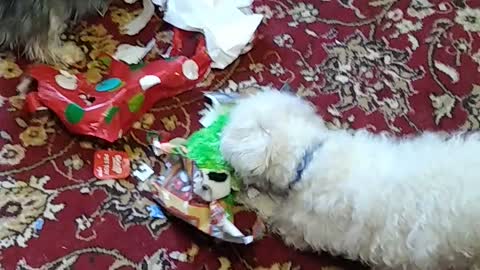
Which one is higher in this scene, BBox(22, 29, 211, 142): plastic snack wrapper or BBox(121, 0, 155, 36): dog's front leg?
BBox(121, 0, 155, 36): dog's front leg

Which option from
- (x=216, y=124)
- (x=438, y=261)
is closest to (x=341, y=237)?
(x=438, y=261)

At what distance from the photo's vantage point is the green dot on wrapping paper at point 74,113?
6.31 ft

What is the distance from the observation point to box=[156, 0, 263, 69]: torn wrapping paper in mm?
2129

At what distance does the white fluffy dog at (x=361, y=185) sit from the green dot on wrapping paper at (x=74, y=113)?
1.17ft

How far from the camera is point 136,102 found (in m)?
1.98

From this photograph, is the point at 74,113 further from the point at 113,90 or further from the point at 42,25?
the point at 42,25

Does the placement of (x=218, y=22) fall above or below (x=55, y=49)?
above

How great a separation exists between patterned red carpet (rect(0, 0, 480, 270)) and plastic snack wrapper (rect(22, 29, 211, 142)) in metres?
0.03

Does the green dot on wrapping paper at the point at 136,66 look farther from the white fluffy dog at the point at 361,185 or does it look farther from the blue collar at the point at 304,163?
the blue collar at the point at 304,163

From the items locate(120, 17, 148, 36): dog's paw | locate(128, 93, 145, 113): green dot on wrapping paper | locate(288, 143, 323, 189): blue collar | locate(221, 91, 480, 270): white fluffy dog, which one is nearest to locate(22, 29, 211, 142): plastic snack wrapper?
locate(128, 93, 145, 113): green dot on wrapping paper

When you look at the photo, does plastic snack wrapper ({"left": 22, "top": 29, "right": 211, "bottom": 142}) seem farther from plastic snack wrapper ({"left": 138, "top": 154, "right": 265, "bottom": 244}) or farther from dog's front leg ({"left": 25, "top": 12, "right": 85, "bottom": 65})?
plastic snack wrapper ({"left": 138, "top": 154, "right": 265, "bottom": 244})

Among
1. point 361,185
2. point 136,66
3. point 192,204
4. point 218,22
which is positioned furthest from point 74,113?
point 361,185

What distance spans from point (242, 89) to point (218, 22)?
20cm

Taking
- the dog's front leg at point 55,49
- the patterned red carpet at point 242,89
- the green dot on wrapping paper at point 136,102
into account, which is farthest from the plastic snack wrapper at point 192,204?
the dog's front leg at point 55,49
